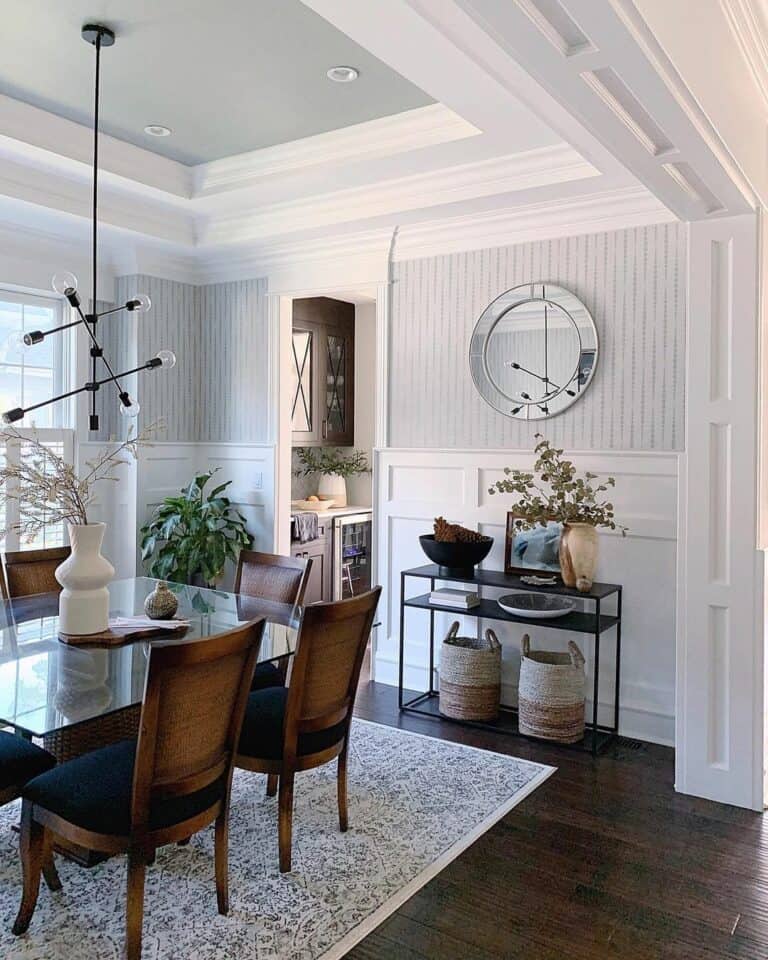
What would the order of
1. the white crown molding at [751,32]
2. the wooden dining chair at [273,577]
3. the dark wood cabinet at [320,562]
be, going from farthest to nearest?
the dark wood cabinet at [320,562]
the wooden dining chair at [273,577]
the white crown molding at [751,32]

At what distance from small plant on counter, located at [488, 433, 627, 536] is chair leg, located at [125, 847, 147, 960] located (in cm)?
239

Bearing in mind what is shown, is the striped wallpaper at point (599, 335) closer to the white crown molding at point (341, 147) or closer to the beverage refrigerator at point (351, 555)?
the white crown molding at point (341, 147)

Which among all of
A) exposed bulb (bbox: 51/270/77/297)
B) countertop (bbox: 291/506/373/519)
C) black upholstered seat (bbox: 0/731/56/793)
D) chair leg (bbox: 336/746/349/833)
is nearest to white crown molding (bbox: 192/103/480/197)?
exposed bulb (bbox: 51/270/77/297)

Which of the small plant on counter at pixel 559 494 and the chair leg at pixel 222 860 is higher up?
the small plant on counter at pixel 559 494

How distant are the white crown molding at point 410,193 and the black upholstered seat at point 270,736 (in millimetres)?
2592

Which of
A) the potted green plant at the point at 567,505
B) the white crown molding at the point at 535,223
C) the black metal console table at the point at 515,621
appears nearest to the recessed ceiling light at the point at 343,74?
the white crown molding at the point at 535,223

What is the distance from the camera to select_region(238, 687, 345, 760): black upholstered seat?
2.62m

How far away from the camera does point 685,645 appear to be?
3.27 metres

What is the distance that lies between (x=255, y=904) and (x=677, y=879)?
1.36 m

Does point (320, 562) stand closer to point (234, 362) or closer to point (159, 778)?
point (234, 362)

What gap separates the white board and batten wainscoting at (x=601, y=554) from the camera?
384cm

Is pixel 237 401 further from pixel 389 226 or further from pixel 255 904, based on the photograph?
pixel 255 904

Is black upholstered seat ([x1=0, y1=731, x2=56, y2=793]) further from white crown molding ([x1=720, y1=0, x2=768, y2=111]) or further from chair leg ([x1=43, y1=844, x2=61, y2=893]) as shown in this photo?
white crown molding ([x1=720, y1=0, x2=768, y2=111])

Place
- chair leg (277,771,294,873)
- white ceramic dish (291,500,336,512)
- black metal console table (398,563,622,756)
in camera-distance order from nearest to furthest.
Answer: chair leg (277,771,294,873) → black metal console table (398,563,622,756) → white ceramic dish (291,500,336,512)
